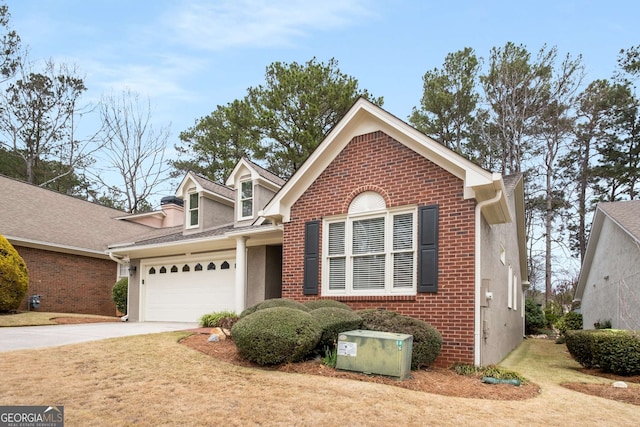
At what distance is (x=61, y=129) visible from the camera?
104ft

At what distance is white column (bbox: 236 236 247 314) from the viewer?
1307cm

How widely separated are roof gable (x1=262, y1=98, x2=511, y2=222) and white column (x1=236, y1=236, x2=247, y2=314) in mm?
2500

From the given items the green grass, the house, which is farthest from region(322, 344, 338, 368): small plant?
the green grass

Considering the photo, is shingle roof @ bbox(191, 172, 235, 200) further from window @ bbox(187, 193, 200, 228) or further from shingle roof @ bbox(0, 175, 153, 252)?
shingle roof @ bbox(0, 175, 153, 252)

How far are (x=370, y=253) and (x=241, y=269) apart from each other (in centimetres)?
500

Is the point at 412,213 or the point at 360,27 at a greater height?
the point at 360,27

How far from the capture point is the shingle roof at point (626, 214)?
41.5ft

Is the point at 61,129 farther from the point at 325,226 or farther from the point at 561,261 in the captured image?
the point at 561,261

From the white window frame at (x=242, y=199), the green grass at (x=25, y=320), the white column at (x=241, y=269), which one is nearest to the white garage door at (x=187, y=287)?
the white column at (x=241, y=269)

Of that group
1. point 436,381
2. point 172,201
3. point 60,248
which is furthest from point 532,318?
point 60,248

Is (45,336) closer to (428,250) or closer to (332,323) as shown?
(332,323)

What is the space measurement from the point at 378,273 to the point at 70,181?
105 feet

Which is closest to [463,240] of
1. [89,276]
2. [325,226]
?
[325,226]

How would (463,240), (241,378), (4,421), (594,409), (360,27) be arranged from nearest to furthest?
(4,421) → (594,409) → (241,378) → (463,240) → (360,27)
